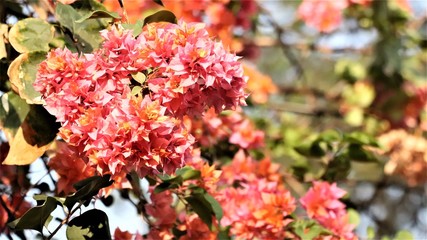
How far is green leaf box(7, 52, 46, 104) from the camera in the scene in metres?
1.08

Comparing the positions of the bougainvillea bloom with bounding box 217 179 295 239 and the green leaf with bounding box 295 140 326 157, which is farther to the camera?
the green leaf with bounding box 295 140 326 157

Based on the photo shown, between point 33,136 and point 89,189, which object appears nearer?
point 89,189

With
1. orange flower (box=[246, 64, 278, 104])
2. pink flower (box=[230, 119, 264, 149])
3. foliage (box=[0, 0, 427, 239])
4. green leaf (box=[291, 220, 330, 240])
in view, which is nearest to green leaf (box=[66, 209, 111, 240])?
foliage (box=[0, 0, 427, 239])

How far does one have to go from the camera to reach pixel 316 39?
126 inches

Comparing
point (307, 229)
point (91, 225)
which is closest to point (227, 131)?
point (307, 229)

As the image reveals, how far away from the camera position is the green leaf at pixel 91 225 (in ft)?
3.46

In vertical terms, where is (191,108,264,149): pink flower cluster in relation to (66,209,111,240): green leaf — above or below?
below

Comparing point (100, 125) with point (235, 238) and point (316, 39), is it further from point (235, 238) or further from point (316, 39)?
point (316, 39)

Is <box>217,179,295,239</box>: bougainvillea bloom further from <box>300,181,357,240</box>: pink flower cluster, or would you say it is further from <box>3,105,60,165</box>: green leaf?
<box>3,105,60,165</box>: green leaf

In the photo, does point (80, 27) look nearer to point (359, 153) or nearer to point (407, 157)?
point (359, 153)

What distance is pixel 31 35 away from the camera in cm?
117

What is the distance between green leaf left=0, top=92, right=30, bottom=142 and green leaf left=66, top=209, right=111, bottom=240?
167mm

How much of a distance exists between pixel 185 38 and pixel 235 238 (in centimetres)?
49

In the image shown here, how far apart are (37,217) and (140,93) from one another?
212mm
